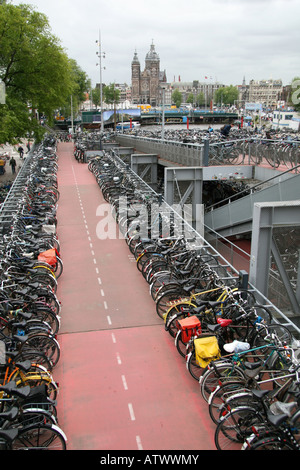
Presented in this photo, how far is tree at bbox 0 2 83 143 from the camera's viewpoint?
22812 mm

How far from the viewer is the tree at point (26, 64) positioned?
22.8m

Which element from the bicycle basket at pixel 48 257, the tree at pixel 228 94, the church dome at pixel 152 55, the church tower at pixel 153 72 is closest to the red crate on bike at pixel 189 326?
the bicycle basket at pixel 48 257

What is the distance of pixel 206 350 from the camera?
16.8 feet

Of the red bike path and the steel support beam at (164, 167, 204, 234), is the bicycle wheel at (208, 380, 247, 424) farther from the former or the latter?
the steel support beam at (164, 167, 204, 234)

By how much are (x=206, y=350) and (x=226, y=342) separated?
2.59ft

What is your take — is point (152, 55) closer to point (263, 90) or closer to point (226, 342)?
point (263, 90)

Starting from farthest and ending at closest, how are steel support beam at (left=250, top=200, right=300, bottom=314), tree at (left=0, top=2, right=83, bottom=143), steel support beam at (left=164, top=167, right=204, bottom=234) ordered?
tree at (left=0, top=2, right=83, bottom=143) < steel support beam at (left=164, top=167, right=204, bottom=234) < steel support beam at (left=250, top=200, right=300, bottom=314)

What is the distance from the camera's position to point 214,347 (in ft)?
16.9

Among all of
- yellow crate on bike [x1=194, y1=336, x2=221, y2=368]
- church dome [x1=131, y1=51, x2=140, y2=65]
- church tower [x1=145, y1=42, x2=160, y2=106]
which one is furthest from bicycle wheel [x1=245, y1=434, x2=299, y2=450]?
church dome [x1=131, y1=51, x2=140, y2=65]

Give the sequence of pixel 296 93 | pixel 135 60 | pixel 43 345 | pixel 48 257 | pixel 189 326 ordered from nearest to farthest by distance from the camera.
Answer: pixel 189 326
pixel 43 345
pixel 48 257
pixel 296 93
pixel 135 60

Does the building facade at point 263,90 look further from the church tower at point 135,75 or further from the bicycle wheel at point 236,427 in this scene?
the bicycle wheel at point 236,427

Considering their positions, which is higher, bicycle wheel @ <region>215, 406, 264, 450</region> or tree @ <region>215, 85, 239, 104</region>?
tree @ <region>215, 85, 239, 104</region>

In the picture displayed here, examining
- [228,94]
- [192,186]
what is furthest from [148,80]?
[192,186]

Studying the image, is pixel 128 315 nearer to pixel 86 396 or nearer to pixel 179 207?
pixel 86 396
